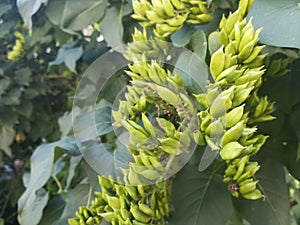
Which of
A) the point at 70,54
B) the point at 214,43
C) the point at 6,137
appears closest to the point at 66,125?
the point at 70,54

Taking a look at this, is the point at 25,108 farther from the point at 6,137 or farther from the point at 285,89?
the point at 285,89

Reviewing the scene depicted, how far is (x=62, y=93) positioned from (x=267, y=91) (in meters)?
0.79

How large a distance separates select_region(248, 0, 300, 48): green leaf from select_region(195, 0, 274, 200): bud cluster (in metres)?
0.02

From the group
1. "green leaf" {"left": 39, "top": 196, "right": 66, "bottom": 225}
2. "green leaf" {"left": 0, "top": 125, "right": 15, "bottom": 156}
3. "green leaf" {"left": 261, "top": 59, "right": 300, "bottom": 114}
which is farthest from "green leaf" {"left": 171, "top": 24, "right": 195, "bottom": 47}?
"green leaf" {"left": 0, "top": 125, "right": 15, "bottom": 156}

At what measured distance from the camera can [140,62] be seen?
1.26ft

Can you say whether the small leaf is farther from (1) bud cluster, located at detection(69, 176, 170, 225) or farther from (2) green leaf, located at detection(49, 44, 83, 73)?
(1) bud cluster, located at detection(69, 176, 170, 225)

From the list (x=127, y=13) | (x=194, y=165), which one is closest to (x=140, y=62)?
(x=194, y=165)

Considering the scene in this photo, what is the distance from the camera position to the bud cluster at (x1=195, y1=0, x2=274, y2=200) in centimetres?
32

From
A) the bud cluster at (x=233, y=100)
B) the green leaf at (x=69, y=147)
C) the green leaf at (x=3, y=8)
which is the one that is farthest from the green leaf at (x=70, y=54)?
the bud cluster at (x=233, y=100)

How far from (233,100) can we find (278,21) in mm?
98

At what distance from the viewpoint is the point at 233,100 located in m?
0.33

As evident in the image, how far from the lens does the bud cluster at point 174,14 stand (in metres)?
0.41

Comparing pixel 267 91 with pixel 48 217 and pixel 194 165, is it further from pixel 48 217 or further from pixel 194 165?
pixel 48 217

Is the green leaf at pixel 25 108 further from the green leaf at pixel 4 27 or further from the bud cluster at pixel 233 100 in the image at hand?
the bud cluster at pixel 233 100
